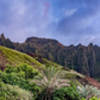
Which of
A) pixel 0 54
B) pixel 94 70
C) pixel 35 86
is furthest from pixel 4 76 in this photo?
pixel 94 70

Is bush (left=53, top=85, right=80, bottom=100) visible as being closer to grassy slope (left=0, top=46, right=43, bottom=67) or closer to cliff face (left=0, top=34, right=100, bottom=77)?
grassy slope (left=0, top=46, right=43, bottom=67)

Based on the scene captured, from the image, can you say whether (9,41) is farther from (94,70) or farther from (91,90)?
(91,90)

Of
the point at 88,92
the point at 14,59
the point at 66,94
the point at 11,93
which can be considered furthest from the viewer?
the point at 14,59

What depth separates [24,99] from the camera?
60.5 ft

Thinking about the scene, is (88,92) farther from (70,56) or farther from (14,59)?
(70,56)

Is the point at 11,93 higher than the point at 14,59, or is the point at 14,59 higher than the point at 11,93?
the point at 14,59

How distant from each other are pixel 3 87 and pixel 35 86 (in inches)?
312

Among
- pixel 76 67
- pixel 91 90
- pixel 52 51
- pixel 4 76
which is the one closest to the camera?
pixel 4 76

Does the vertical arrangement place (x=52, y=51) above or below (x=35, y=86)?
above

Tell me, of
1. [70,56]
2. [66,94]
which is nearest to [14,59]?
[66,94]

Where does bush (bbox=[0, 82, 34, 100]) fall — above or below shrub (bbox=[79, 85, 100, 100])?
above

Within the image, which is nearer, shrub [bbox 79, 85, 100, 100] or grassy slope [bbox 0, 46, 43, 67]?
shrub [bbox 79, 85, 100, 100]

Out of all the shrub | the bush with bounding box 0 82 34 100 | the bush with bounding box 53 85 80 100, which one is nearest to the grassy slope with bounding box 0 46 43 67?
the shrub

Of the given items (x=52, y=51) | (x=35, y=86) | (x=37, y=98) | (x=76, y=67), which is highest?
(x=52, y=51)
